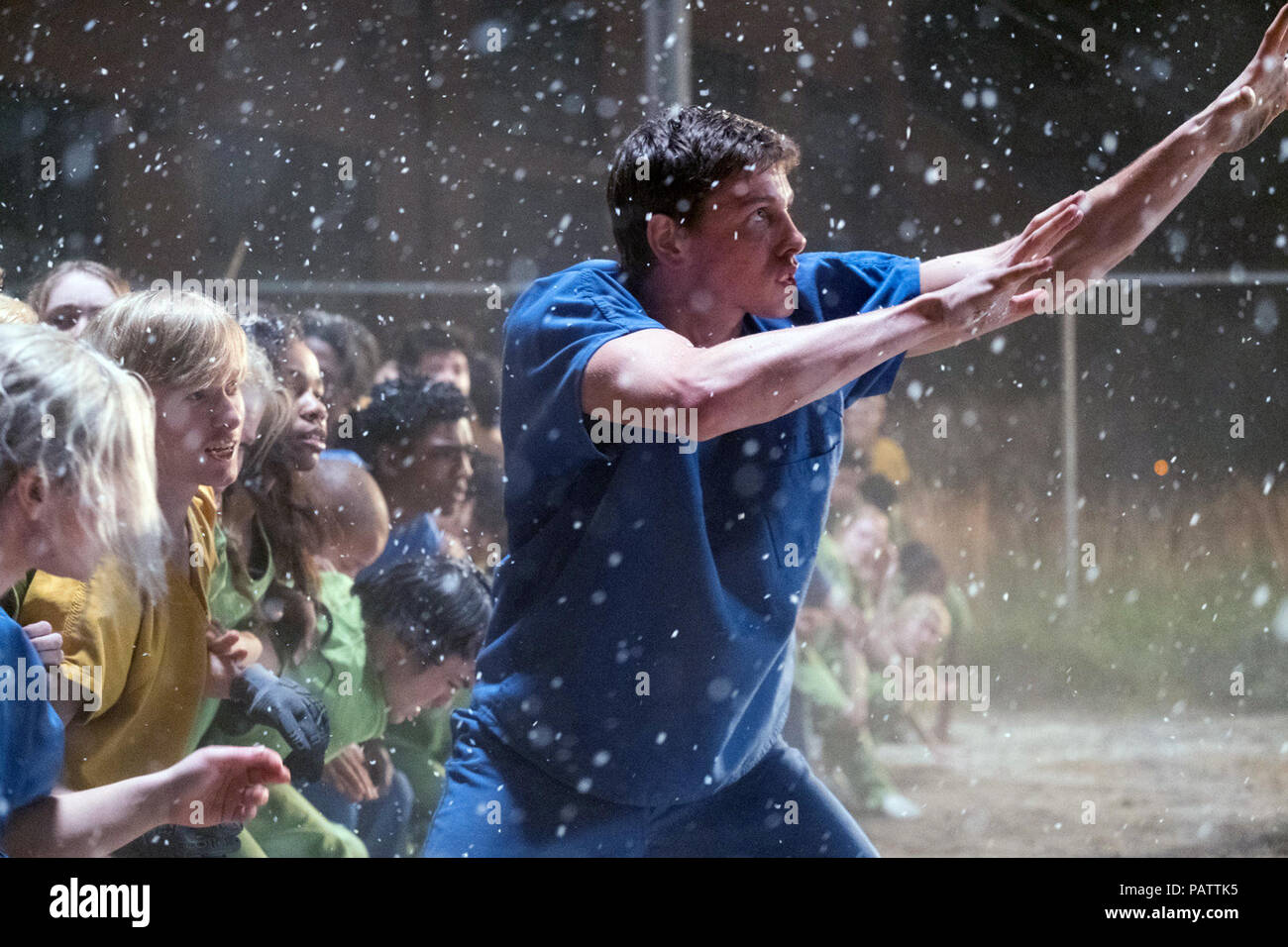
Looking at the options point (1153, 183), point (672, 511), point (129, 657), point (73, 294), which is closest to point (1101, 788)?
point (1153, 183)

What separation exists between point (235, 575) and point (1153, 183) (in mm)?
846

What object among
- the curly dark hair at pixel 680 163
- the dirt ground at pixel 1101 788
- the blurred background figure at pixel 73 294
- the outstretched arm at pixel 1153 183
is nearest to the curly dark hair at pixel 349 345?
the blurred background figure at pixel 73 294

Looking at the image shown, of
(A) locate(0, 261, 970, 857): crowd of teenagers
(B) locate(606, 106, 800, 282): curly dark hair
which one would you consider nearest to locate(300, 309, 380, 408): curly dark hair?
(A) locate(0, 261, 970, 857): crowd of teenagers

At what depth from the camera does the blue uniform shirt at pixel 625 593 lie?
80 centimetres

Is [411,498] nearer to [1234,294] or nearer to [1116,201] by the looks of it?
[1116,201]

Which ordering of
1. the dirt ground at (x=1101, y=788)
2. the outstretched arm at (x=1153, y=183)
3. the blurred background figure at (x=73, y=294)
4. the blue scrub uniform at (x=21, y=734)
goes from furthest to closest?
1. the dirt ground at (x=1101, y=788)
2. the blurred background figure at (x=73, y=294)
3. the outstretched arm at (x=1153, y=183)
4. the blue scrub uniform at (x=21, y=734)

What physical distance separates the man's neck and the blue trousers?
0.31m

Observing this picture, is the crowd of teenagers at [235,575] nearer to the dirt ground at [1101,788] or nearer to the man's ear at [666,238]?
the dirt ground at [1101,788]

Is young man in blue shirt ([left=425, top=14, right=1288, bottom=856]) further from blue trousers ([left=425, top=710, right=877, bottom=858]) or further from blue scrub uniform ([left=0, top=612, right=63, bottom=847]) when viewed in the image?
blue scrub uniform ([left=0, top=612, right=63, bottom=847])

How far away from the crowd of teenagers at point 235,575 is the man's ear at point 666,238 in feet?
1.03

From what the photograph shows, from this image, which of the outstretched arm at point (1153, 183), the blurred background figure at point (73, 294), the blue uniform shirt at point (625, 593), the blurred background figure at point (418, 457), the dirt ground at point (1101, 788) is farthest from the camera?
the dirt ground at point (1101, 788)

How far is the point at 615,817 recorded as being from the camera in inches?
31.9
